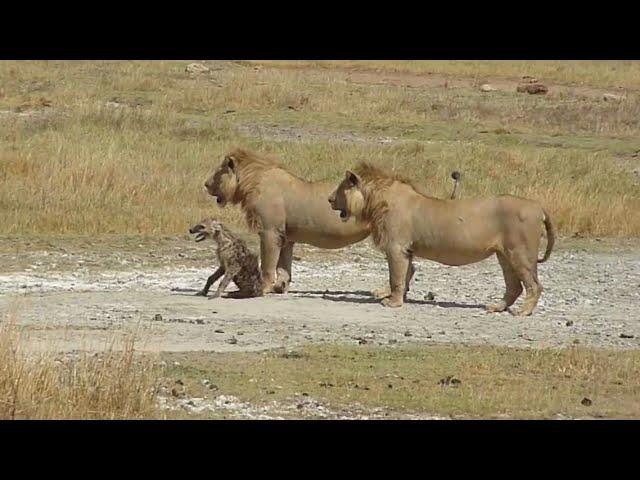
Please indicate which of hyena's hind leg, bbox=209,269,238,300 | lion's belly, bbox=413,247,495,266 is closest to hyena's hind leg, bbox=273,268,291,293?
hyena's hind leg, bbox=209,269,238,300

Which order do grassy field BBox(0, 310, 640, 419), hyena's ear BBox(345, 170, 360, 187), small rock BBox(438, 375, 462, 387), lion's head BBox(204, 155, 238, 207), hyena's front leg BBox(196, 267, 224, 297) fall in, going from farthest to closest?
lion's head BBox(204, 155, 238, 207) < hyena's ear BBox(345, 170, 360, 187) < hyena's front leg BBox(196, 267, 224, 297) < small rock BBox(438, 375, 462, 387) < grassy field BBox(0, 310, 640, 419)

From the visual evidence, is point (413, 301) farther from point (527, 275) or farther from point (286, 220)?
point (286, 220)

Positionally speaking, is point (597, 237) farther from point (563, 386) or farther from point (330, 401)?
point (330, 401)

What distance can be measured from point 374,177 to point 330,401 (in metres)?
5.76

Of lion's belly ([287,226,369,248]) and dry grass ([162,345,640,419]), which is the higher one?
dry grass ([162,345,640,419])

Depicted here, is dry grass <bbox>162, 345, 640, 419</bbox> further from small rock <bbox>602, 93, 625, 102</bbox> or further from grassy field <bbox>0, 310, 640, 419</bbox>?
small rock <bbox>602, 93, 625, 102</bbox>

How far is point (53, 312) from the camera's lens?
46.7ft

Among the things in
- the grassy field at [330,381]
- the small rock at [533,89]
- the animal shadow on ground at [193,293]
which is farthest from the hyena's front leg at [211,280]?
the small rock at [533,89]

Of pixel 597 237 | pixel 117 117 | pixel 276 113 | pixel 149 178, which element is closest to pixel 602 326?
pixel 597 237

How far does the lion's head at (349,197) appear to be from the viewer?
52.6 feet

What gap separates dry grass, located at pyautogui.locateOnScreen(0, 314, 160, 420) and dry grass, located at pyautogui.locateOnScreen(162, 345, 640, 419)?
0.98 meters

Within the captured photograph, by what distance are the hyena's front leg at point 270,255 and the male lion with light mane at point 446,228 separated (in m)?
0.83

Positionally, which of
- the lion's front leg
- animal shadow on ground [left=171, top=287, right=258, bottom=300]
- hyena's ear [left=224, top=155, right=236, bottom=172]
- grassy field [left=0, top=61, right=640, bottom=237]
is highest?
hyena's ear [left=224, top=155, right=236, bottom=172]

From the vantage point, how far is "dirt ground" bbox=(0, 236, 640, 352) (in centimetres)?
1345
